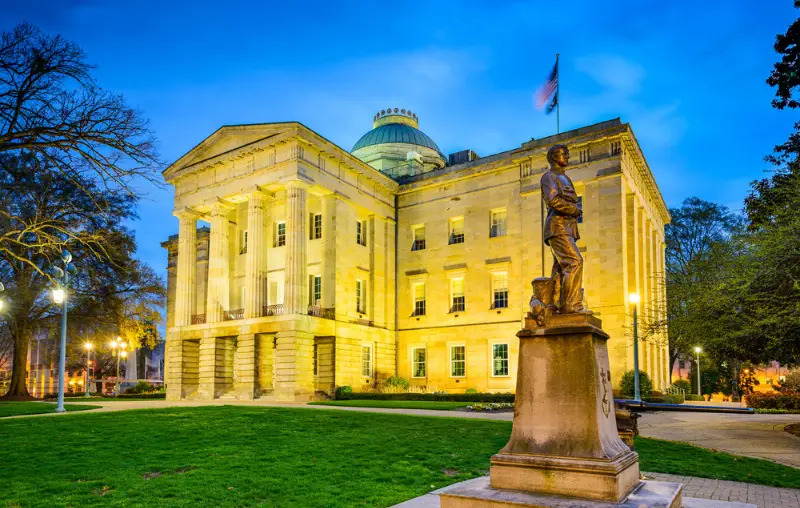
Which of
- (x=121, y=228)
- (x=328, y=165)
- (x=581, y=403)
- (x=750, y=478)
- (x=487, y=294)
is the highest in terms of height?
(x=328, y=165)

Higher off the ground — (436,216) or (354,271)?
(436,216)

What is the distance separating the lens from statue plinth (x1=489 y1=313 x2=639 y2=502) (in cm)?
717

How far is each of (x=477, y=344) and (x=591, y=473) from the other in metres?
34.2

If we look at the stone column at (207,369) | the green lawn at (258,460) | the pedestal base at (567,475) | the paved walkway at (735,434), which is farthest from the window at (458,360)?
the pedestal base at (567,475)

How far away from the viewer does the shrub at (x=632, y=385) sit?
109 ft

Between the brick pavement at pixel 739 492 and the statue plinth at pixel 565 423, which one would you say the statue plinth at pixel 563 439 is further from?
the brick pavement at pixel 739 492

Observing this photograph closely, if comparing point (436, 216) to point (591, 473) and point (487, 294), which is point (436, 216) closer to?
point (487, 294)

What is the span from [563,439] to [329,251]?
33803 mm

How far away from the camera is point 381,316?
4375 centimetres

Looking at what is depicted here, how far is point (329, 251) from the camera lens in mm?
40562

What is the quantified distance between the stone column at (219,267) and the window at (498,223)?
17921mm

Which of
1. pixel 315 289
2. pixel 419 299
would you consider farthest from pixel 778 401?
pixel 315 289

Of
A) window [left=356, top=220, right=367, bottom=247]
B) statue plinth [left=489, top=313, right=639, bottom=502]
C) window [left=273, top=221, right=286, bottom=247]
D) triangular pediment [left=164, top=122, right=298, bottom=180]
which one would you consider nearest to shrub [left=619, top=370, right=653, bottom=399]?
window [left=356, top=220, right=367, bottom=247]

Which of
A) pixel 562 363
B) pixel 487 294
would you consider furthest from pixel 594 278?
pixel 562 363
